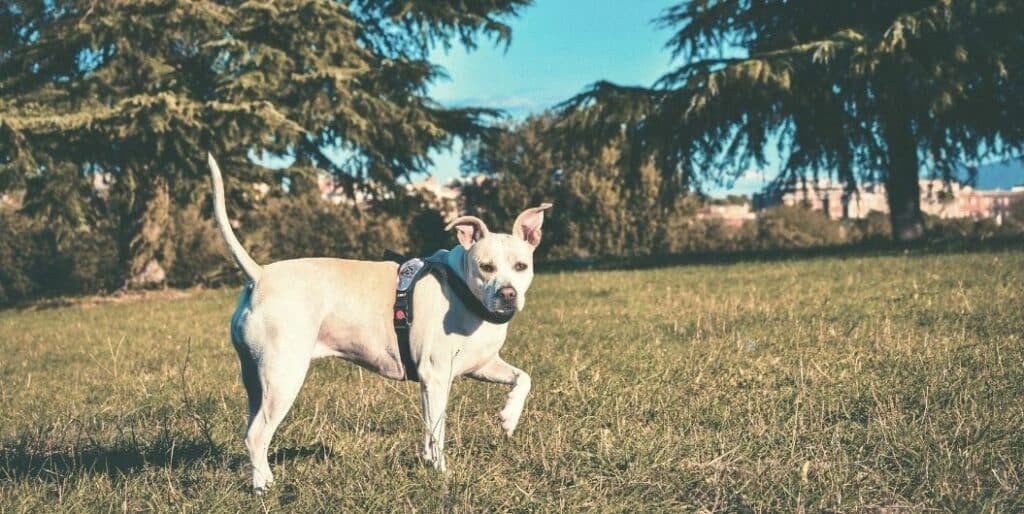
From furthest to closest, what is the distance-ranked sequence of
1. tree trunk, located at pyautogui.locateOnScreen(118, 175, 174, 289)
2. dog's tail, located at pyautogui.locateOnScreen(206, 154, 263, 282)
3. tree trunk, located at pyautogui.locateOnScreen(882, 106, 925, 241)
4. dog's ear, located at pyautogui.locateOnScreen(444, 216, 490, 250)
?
tree trunk, located at pyautogui.locateOnScreen(118, 175, 174, 289)
tree trunk, located at pyautogui.locateOnScreen(882, 106, 925, 241)
dog's ear, located at pyautogui.locateOnScreen(444, 216, 490, 250)
dog's tail, located at pyautogui.locateOnScreen(206, 154, 263, 282)

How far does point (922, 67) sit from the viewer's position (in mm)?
16094

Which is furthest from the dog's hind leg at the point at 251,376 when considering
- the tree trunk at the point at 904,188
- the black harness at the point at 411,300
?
the tree trunk at the point at 904,188

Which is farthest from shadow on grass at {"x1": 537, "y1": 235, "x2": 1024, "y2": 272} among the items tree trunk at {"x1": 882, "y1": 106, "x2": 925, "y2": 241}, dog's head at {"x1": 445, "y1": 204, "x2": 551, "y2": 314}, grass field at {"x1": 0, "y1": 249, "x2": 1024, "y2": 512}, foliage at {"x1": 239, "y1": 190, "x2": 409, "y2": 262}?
foliage at {"x1": 239, "y1": 190, "x2": 409, "y2": 262}

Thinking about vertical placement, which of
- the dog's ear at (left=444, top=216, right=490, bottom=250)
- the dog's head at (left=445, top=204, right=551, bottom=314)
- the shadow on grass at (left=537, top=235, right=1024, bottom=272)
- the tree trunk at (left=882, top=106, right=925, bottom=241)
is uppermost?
the tree trunk at (left=882, top=106, right=925, bottom=241)

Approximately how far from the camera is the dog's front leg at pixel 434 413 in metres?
3.98

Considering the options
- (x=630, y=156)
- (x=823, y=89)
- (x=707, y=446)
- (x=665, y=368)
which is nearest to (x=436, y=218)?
(x=630, y=156)

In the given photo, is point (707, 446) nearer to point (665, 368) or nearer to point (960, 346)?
point (665, 368)

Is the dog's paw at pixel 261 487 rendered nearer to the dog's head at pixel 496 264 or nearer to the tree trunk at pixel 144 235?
the dog's head at pixel 496 264

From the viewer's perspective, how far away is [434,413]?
4016 mm

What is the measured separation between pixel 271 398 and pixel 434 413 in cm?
72

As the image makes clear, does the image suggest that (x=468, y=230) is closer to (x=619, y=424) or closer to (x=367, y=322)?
(x=367, y=322)

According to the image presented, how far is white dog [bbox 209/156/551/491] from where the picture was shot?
3.84 m

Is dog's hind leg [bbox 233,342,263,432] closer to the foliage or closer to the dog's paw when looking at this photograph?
the dog's paw

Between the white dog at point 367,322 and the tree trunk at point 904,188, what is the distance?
18.8m
